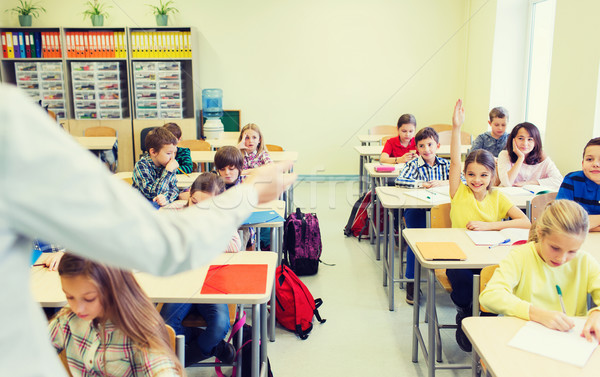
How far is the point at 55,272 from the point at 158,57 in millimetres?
4886

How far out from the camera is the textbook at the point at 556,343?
1451 mm

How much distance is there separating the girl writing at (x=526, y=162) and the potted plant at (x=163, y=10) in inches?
178

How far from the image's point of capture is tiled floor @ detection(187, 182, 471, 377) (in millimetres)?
2629

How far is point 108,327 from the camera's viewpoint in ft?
4.91

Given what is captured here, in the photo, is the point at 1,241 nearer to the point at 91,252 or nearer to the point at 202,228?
the point at 91,252

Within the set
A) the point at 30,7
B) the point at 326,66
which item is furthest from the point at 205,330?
the point at 30,7

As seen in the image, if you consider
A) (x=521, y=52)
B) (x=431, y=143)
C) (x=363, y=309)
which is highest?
(x=521, y=52)

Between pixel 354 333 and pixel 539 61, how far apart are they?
3683mm

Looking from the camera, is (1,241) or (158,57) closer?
(1,241)

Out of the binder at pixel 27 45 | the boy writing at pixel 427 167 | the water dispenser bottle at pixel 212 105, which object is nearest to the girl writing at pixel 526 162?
the boy writing at pixel 427 167

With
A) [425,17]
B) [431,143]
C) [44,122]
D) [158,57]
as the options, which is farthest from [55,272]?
[425,17]

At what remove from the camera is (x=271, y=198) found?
0.76 metres

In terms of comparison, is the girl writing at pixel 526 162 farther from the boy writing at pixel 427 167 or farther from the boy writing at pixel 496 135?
the boy writing at pixel 496 135

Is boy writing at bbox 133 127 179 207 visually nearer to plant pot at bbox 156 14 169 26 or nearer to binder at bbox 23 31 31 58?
plant pot at bbox 156 14 169 26
